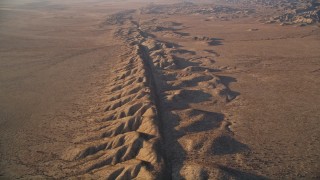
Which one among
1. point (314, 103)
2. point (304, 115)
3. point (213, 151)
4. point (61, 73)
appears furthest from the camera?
point (61, 73)

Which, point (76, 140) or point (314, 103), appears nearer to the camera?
point (76, 140)

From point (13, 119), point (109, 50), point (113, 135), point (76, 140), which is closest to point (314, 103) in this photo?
point (113, 135)

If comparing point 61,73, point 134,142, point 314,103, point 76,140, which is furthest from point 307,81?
point 61,73

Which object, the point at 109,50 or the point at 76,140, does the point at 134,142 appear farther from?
the point at 109,50

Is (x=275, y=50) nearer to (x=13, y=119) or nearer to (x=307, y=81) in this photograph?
(x=307, y=81)

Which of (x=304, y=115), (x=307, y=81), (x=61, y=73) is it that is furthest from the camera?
(x=61, y=73)

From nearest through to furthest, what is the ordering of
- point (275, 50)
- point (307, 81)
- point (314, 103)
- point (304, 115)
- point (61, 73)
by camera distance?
point (304, 115) < point (314, 103) < point (307, 81) < point (61, 73) < point (275, 50)
